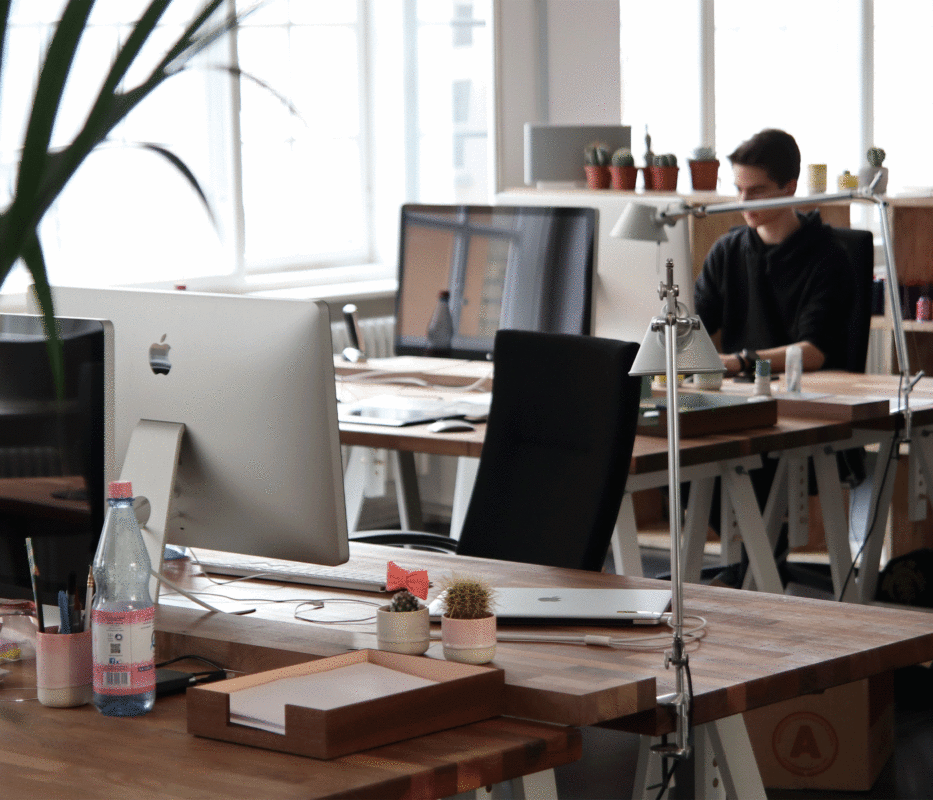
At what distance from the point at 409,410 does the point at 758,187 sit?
4.68ft

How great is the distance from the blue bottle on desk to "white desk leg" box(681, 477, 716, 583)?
2293 millimetres

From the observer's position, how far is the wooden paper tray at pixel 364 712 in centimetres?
131

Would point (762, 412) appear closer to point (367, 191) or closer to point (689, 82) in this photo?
point (367, 191)

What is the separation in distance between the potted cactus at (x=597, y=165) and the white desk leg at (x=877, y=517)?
1.80m

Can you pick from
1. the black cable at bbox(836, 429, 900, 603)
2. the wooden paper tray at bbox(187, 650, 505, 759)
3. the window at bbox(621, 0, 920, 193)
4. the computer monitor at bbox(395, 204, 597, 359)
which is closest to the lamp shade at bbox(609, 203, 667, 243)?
the computer monitor at bbox(395, 204, 597, 359)

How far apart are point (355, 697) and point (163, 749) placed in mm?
187

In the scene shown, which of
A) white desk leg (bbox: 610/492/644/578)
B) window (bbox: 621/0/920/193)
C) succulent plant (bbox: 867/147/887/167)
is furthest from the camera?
window (bbox: 621/0/920/193)

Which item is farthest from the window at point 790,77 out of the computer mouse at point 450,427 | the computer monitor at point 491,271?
the computer mouse at point 450,427

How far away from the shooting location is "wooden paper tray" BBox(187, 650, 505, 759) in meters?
1.31

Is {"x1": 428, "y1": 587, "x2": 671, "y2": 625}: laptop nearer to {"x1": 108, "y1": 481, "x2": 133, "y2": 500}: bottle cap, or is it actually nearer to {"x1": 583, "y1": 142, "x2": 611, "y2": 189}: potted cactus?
{"x1": 108, "y1": 481, "x2": 133, "y2": 500}: bottle cap

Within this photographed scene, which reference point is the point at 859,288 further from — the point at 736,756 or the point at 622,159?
the point at 736,756

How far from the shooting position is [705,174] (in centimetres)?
513

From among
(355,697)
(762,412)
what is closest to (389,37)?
(762,412)

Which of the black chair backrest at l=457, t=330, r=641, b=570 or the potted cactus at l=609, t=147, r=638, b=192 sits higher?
the potted cactus at l=609, t=147, r=638, b=192
